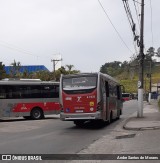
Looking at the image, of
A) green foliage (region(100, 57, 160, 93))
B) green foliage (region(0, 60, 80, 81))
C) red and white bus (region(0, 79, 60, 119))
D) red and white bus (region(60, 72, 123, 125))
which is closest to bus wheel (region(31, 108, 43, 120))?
red and white bus (region(0, 79, 60, 119))

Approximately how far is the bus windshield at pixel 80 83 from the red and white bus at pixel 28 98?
8390 millimetres

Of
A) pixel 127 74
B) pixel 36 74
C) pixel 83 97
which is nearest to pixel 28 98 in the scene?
pixel 83 97

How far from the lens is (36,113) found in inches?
1233

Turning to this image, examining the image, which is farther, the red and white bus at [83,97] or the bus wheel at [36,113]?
the bus wheel at [36,113]

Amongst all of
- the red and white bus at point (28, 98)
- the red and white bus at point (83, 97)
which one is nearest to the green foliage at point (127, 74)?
the red and white bus at point (28, 98)

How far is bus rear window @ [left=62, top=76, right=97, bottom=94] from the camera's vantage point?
71.3 feet

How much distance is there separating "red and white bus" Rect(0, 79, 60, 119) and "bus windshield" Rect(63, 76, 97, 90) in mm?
8390

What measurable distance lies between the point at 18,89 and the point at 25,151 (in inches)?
674

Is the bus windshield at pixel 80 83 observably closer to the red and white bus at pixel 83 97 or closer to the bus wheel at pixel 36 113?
the red and white bus at pixel 83 97

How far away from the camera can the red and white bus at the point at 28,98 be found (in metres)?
29.5

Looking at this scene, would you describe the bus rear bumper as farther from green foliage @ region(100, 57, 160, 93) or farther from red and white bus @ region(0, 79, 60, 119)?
green foliage @ region(100, 57, 160, 93)

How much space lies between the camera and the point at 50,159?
11.7m

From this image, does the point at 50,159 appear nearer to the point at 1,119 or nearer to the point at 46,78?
the point at 1,119

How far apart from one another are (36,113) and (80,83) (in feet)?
33.2
